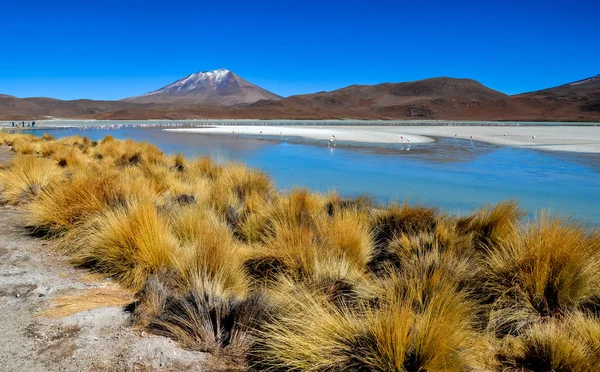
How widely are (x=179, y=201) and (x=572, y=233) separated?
413 centimetres

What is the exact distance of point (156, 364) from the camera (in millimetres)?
2180

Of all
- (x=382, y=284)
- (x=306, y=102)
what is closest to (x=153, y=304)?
(x=382, y=284)

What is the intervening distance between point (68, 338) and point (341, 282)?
68.4 inches

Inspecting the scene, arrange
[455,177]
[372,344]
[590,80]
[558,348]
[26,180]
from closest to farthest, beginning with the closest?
[372,344]
[558,348]
[26,180]
[455,177]
[590,80]

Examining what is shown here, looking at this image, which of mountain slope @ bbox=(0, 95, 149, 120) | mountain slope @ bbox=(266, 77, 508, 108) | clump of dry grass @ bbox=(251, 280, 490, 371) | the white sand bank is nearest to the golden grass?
clump of dry grass @ bbox=(251, 280, 490, 371)

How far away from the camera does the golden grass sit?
214 cm

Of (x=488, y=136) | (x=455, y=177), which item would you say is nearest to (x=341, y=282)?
(x=455, y=177)

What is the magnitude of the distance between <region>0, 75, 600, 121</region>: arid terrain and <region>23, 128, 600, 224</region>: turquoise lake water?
7153 centimetres

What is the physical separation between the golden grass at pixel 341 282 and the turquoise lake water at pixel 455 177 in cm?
177

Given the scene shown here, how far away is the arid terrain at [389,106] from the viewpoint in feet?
298

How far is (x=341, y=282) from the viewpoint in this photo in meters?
3.13

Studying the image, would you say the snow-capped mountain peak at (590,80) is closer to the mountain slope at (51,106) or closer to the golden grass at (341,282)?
the mountain slope at (51,106)

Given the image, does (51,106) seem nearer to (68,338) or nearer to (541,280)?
(68,338)

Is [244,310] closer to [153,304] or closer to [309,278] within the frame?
[153,304]
